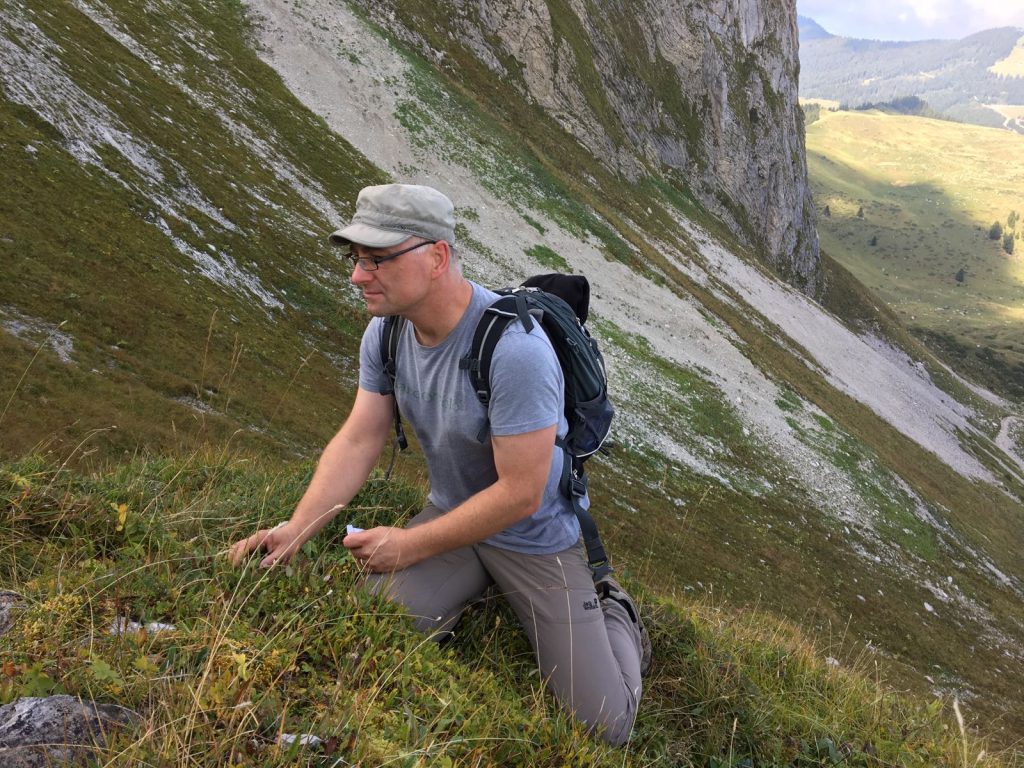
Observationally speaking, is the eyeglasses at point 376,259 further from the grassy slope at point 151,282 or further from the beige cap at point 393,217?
the grassy slope at point 151,282

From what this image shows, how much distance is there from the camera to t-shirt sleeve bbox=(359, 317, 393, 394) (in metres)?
5.17

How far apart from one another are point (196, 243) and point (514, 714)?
21649mm

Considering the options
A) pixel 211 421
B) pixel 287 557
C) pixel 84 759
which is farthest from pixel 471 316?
pixel 211 421

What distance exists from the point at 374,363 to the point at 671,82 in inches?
3496

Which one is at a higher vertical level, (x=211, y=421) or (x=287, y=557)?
(x=287, y=557)

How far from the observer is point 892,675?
1927 cm

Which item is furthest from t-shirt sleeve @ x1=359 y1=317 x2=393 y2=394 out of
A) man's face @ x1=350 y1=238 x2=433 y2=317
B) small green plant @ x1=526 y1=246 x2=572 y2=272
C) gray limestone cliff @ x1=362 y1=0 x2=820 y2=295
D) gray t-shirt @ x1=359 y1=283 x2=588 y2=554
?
gray limestone cliff @ x1=362 y1=0 x2=820 y2=295

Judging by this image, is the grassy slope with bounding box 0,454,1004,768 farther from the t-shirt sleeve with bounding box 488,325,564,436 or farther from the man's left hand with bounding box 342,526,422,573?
the t-shirt sleeve with bounding box 488,325,564,436

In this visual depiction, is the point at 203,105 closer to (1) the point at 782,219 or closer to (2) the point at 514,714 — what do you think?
(2) the point at 514,714

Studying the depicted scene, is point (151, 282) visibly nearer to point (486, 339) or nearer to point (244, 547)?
point (244, 547)

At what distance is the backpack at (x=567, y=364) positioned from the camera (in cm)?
447

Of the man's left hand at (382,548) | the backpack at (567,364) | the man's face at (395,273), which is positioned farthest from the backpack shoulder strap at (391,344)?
the man's left hand at (382,548)

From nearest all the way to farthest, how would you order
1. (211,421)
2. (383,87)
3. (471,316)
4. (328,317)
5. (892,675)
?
1. (471,316)
2. (211,421)
3. (892,675)
4. (328,317)
5. (383,87)

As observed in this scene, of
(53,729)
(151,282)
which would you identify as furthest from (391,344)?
(151,282)
